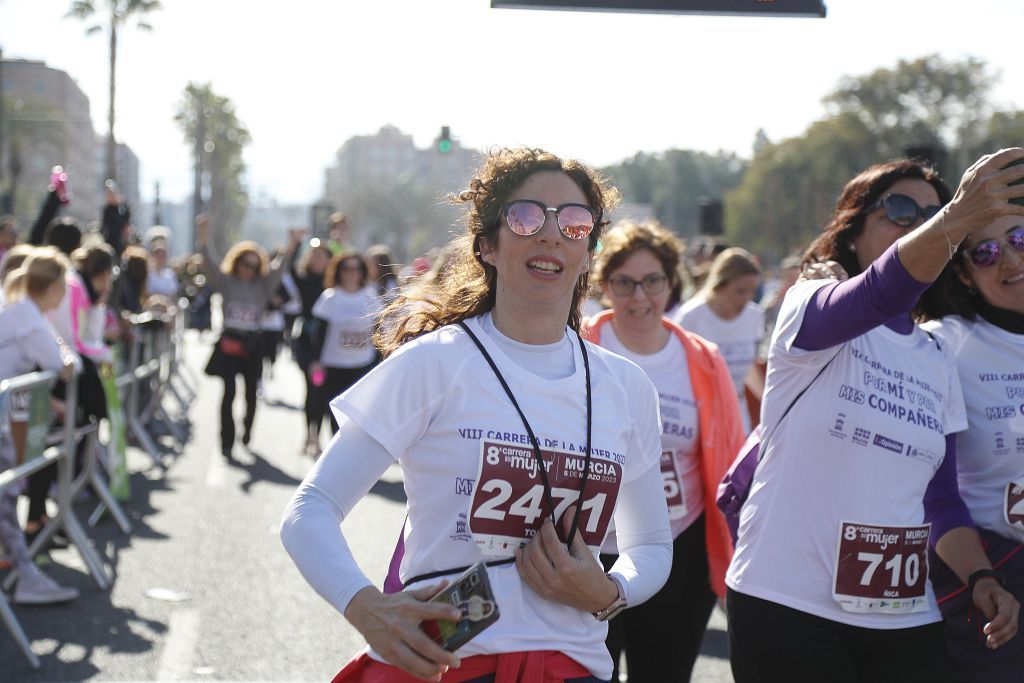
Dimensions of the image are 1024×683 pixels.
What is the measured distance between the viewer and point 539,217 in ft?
8.82

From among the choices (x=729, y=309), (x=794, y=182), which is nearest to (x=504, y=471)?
(x=729, y=309)

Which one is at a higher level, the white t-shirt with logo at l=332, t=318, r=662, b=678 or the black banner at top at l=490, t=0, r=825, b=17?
the black banner at top at l=490, t=0, r=825, b=17

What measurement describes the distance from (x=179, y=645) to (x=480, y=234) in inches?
153

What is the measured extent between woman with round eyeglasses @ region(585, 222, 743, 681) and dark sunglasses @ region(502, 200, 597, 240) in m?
1.74

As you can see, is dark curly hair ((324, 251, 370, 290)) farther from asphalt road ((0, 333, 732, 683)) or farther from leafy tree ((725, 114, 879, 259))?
leafy tree ((725, 114, 879, 259))

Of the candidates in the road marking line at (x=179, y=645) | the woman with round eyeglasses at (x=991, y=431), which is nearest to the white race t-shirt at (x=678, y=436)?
the woman with round eyeglasses at (x=991, y=431)

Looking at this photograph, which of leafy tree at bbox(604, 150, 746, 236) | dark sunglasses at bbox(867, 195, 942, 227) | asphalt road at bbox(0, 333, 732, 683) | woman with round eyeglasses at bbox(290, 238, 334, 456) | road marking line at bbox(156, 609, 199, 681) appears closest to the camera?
dark sunglasses at bbox(867, 195, 942, 227)

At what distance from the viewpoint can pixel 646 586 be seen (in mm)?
2715

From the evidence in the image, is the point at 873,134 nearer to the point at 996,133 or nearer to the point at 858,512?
the point at 996,133

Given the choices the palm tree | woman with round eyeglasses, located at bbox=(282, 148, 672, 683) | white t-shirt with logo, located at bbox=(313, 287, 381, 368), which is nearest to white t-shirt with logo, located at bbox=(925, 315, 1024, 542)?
woman with round eyeglasses, located at bbox=(282, 148, 672, 683)

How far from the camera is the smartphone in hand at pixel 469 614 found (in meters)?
2.23

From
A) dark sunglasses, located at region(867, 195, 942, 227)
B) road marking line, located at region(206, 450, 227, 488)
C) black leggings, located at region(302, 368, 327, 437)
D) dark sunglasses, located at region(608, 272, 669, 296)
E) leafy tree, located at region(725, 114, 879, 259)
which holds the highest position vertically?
leafy tree, located at region(725, 114, 879, 259)

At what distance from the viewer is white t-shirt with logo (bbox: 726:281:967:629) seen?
314 centimetres

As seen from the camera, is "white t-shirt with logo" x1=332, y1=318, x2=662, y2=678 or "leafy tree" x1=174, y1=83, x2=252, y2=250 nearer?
"white t-shirt with logo" x1=332, y1=318, x2=662, y2=678
